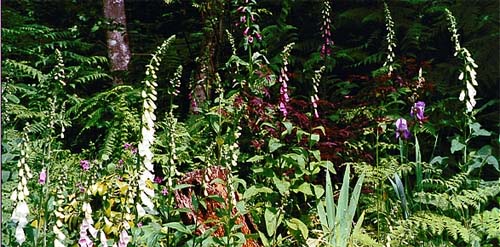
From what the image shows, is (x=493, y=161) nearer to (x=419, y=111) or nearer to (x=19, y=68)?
(x=419, y=111)

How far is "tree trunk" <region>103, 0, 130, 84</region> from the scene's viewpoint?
516 centimetres

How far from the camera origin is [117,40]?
5.23 meters

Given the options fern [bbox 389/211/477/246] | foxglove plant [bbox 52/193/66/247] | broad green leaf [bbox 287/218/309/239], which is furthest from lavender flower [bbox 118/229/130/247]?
fern [bbox 389/211/477/246]

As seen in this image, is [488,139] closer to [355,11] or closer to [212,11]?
[355,11]

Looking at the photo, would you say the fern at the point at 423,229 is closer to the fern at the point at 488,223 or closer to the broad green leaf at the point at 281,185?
the fern at the point at 488,223

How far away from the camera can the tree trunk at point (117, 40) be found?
516 centimetres

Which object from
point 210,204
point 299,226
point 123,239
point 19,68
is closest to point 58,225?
point 123,239

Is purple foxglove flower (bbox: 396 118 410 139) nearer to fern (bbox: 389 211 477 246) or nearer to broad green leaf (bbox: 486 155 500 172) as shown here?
broad green leaf (bbox: 486 155 500 172)

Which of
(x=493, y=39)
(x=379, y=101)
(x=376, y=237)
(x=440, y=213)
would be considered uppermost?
(x=493, y=39)

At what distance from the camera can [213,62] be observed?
4.50 m

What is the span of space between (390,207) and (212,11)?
202 centimetres

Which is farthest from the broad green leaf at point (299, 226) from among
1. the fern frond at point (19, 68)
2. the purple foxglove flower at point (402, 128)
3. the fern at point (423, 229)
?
the fern frond at point (19, 68)

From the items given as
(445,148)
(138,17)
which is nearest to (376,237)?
(445,148)

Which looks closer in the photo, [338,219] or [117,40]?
[338,219]
